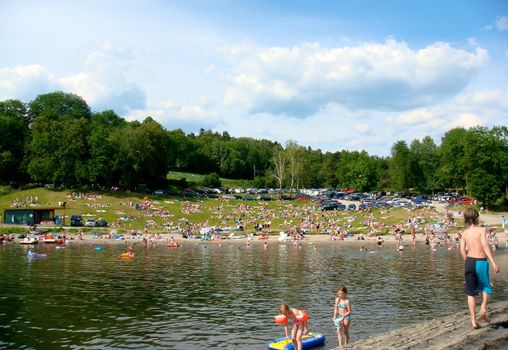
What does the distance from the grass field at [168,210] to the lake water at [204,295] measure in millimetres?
28039

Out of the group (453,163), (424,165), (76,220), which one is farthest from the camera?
(424,165)

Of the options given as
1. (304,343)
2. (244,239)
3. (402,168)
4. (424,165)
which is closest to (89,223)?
(244,239)

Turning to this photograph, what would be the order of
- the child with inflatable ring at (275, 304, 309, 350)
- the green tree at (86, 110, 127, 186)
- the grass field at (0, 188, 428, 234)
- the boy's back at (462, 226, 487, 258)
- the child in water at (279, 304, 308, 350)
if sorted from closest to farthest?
1. the boy's back at (462, 226, 487, 258)
2. the child with inflatable ring at (275, 304, 309, 350)
3. the child in water at (279, 304, 308, 350)
4. the grass field at (0, 188, 428, 234)
5. the green tree at (86, 110, 127, 186)

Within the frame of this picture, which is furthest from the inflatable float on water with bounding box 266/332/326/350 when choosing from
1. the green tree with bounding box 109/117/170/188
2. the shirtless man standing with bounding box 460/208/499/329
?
the green tree with bounding box 109/117/170/188

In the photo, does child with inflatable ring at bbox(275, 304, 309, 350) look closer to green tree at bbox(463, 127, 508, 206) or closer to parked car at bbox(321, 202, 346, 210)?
parked car at bbox(321, 202, 346, 210)

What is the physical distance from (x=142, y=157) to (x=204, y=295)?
79676mm

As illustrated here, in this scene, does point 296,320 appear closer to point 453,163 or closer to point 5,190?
point 5,190

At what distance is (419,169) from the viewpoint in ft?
428

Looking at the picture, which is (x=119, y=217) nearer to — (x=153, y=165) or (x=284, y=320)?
(x=153, y=165)

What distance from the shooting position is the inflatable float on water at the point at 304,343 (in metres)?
17.6

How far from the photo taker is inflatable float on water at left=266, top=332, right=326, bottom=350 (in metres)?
17.6

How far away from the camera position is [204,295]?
30688 mm

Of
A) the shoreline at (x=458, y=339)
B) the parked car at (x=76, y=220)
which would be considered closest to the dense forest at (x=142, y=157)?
the parked car at (x=76, y=220)

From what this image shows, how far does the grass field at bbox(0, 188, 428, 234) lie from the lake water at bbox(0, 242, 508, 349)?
92.0 ft
